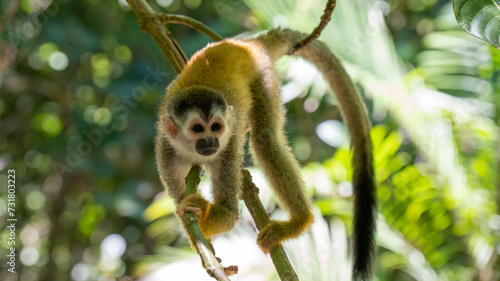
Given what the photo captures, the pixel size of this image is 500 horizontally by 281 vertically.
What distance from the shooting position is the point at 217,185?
2100 mm

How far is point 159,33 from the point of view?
2010mm

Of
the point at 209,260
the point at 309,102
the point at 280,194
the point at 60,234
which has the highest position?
the point at 209,260

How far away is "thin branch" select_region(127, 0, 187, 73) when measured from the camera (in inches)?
79.2

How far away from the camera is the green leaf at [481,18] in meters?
0.94

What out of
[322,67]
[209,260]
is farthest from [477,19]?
[322,67]

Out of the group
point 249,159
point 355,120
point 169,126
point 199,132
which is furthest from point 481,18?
point 249,159

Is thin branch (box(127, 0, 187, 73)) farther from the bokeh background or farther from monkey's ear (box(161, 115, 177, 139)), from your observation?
the bokeh background

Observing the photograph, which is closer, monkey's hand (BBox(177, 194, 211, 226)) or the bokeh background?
monkey's hand (BBox(177, 194, 211, 226))

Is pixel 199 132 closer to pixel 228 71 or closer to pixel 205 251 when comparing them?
pixel 228 71

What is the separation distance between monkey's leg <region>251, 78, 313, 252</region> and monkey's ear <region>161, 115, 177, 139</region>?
1.26 feet

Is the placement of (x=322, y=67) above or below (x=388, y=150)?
above

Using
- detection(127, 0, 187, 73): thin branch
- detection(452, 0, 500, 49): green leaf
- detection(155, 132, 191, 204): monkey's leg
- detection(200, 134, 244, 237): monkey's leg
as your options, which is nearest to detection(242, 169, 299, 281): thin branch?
detection(200, 134, 244, 237): monkey's leg

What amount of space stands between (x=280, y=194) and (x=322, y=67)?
86cm

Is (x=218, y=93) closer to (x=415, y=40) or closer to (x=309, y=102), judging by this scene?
(x=309, y=102)
